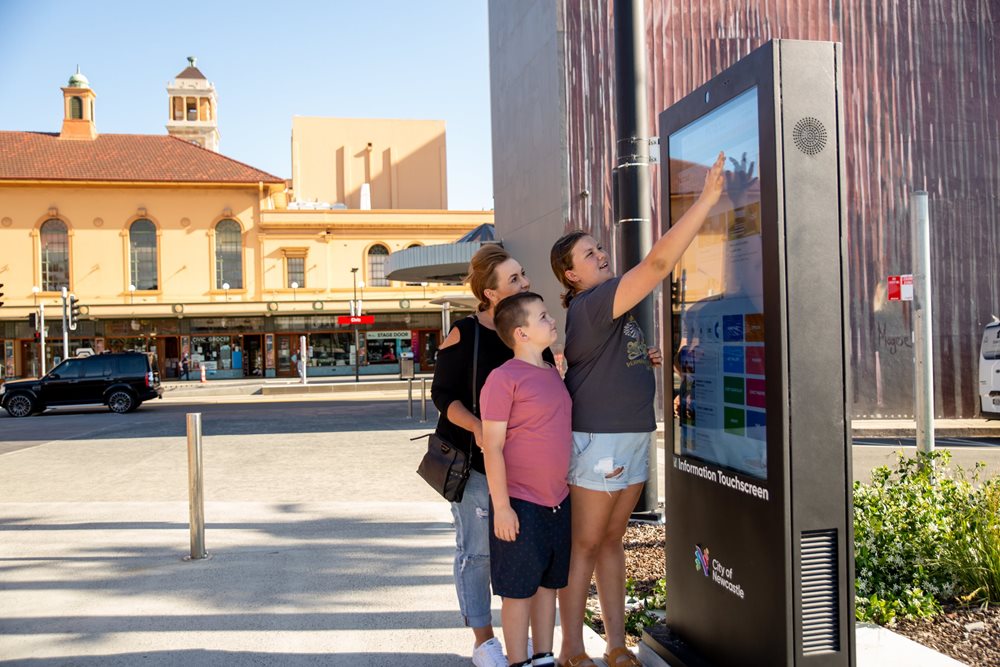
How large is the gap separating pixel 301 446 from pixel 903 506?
9515 millimetres

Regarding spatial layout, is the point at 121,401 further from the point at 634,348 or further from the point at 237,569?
the point at 634,348

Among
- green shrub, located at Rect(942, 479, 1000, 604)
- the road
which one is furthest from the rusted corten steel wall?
green shrub, located at Rect(942, 479, 1000, 604)

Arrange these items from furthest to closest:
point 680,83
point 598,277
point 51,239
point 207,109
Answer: point 207,109 < point 51,239 < point 680,83 < point 598,277

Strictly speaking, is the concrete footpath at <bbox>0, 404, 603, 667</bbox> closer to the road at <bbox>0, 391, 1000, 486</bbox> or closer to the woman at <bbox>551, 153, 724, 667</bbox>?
the woman at <bbox>551, 153, 724, 667</bbox>

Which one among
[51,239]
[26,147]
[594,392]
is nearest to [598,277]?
[594,392]

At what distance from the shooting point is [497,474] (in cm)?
293

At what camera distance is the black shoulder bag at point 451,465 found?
336cm

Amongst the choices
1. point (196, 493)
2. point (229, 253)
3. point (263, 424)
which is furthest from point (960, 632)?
point (229, 253)

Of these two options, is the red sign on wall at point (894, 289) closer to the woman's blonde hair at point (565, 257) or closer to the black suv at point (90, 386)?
the woman's blonde hair at point (565, 257)

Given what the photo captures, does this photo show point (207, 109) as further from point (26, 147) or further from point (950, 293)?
point (950, 293)

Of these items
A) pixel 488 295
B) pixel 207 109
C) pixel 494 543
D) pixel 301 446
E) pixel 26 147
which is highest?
pixel 207 109

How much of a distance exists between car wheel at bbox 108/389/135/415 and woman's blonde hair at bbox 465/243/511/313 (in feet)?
66.6

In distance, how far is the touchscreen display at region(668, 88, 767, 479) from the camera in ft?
8.97

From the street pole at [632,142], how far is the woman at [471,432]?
2094 millimetres
